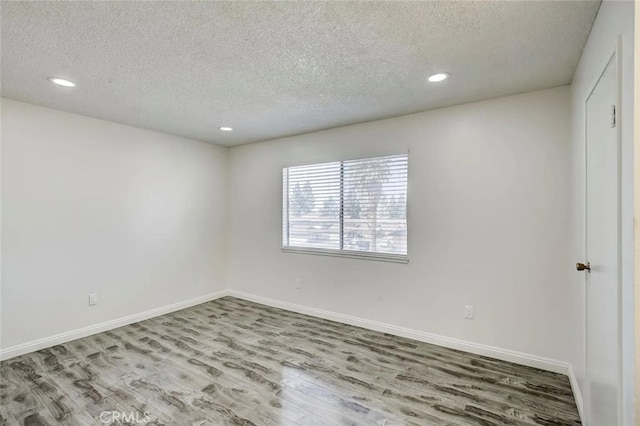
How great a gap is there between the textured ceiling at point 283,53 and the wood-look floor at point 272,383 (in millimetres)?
2402

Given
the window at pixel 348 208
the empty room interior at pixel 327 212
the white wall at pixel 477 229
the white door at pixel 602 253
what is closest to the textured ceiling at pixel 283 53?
the empty room interior at pixel 327 212

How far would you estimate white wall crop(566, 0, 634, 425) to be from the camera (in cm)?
115

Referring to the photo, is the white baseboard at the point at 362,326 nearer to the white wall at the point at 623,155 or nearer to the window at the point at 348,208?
the white wall at the point at 623,155

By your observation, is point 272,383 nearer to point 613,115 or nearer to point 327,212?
point 327,212

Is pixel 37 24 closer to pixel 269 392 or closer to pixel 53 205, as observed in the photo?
pixel 53 205

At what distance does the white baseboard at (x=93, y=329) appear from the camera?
2.90 m

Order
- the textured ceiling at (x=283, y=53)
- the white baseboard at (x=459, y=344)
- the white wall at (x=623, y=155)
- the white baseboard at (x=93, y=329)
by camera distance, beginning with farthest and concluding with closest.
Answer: the white baseboard at (x=93, y=329) → the white baseboard at (x=459, y=344) → the textured ceiling at (x=283, y=53) → the white wall at (x=623, y=155)

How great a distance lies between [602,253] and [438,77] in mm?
1622

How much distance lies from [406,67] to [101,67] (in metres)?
2.24

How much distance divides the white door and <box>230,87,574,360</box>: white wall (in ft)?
2.62

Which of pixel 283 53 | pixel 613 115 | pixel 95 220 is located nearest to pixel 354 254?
pixel 283 53

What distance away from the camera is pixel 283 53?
81.2 inches

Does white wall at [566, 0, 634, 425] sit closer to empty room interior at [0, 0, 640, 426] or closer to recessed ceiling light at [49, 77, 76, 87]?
empty room interior at [0, 0, 640, 426]

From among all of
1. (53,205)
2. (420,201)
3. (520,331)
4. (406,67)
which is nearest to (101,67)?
(53,205)
